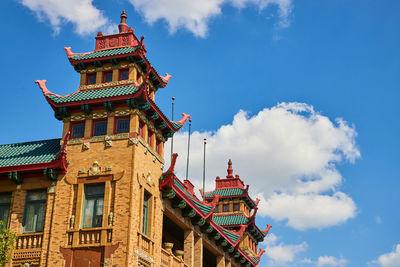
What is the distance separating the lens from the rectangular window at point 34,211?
107 feet

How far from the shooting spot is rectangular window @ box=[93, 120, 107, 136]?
34.1 meters

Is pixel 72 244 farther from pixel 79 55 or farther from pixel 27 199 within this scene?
pixel 79 55

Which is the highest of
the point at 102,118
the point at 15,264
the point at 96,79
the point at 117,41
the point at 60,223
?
the point at 117,41

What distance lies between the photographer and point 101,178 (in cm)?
3241

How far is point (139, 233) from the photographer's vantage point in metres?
31.7

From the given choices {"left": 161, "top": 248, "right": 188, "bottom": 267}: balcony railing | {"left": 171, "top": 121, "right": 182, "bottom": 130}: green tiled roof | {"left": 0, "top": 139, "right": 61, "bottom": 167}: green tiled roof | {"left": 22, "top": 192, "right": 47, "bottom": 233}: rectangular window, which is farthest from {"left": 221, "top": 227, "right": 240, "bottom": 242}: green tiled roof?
{"left": 22, "top": 192, "right": 47, "bottom": 233}: rectangular window

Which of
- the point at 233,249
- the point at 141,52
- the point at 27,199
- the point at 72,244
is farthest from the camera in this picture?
the point at 233,249

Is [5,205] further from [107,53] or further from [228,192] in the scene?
[228,192]

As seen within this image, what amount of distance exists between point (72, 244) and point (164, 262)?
265 inches

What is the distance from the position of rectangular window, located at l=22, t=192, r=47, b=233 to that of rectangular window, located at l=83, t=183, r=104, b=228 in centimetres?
268

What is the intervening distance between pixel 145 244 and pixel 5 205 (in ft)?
29.1

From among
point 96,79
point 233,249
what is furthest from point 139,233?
point 233,249

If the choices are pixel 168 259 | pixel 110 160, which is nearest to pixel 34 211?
pixel 110 160

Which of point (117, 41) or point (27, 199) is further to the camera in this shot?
point (117, 41)
